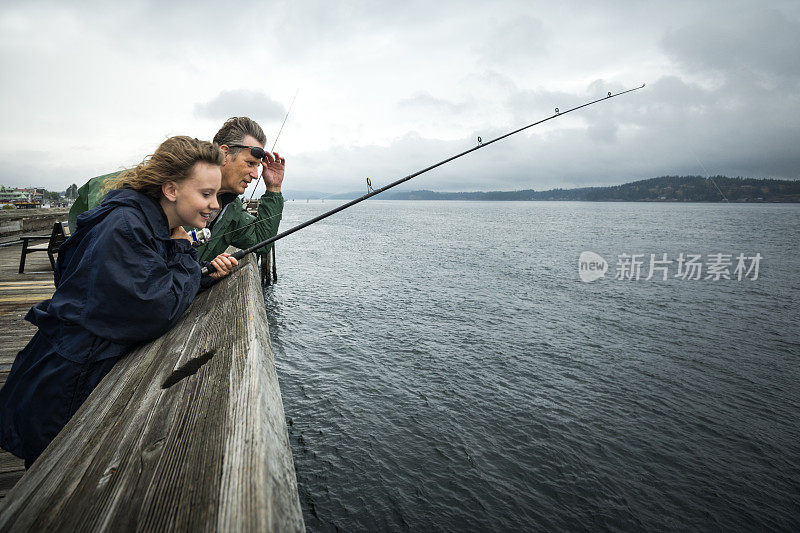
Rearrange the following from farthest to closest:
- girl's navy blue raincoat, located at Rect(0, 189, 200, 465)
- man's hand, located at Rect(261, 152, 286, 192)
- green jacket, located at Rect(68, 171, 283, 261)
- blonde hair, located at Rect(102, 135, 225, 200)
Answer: man's hand, located at Rect(261, 152, 286, 192) → green jacket, located at Rect(68, 171, 283, 261) → blonde hair, located at Rect(102, 135, 225, 200) → girl's navy blue raincoat, located at Rect(0, 189, 200, 465)

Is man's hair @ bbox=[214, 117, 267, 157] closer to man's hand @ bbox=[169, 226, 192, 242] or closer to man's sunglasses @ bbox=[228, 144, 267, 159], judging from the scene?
man's sunglasses @ bbox=[228, 144, 267, 159]

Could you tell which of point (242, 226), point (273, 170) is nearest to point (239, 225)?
point (242, 226)

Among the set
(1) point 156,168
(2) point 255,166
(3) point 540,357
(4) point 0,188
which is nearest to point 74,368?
(1) point 156,168

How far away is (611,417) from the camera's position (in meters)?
9.36

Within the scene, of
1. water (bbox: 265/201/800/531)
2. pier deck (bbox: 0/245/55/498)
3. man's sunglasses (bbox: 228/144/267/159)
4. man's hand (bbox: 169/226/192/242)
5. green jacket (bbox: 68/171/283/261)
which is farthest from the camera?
water (bbox: 265/201/800/531)

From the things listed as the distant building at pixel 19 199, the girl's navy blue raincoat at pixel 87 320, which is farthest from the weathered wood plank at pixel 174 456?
the distant building at pixel 19 199

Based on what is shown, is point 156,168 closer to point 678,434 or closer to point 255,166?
point 255,166

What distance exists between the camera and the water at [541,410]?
272 inches

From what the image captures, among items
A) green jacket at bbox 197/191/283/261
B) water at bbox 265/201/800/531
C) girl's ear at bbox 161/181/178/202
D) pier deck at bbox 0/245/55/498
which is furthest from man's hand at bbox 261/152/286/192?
water at bbox 265/201/800/531

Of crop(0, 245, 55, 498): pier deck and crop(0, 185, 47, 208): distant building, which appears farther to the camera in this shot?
crop(0, 185, 47, 208): distant building

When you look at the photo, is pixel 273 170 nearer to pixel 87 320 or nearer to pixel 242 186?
pixel 242 186

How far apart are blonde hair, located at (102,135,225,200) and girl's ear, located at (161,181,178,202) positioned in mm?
19

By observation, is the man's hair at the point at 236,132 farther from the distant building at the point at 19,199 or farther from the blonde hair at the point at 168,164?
the distant building at the point at 19,199

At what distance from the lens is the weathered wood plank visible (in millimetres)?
991
